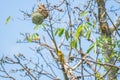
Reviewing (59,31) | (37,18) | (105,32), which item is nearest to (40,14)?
(37,18)

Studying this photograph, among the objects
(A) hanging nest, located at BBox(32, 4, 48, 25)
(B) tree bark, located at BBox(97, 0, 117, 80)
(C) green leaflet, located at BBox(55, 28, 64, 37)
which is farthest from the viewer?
(B) tree bark, located at BBox(97, 0, 117, 80)

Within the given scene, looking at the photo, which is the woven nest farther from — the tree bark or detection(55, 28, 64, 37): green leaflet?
the tree bark

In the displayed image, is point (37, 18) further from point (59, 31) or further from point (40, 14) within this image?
point (59, 31)

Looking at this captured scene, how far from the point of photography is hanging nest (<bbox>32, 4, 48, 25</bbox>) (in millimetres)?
4062

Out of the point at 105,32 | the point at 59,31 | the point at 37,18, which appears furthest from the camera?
the point at 105,32

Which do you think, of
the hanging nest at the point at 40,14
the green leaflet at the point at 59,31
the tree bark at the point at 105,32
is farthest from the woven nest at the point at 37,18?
the tree bark at the point at 105,32

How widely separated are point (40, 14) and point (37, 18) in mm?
69

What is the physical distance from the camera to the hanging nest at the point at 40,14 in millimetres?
4062

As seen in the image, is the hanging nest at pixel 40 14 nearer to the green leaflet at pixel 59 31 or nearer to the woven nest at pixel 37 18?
the woven nest at pixel 37 18

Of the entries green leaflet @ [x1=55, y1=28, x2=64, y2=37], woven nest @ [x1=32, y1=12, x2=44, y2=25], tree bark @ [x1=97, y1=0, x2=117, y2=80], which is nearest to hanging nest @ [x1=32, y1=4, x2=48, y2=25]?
woven nest @ [x1=32, y1=12, x2=44, y2=25]

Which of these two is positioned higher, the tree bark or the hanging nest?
the hanging nest

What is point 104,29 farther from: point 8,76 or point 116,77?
point 8,76

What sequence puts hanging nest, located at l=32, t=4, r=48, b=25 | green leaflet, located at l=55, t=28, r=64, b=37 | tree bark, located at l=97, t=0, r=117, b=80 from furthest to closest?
tree bark, located at l=97, t=0, r=117, b=80 < hanging nest, located at l=32, t=4, r=48, b=25 < green leaflet, located at l=55, t=28, r=64, b=37

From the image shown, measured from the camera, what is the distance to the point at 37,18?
4.07 m
